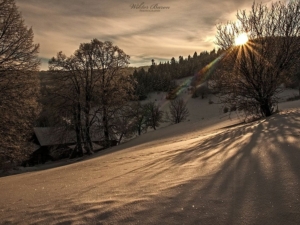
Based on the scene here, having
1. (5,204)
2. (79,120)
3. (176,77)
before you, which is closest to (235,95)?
(5,204)

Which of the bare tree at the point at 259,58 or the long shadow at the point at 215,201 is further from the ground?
the bare tree at the point at 259,58

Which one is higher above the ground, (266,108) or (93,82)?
(93,82)

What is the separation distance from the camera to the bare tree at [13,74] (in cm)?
1159

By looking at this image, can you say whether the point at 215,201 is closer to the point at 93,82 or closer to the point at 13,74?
the point at 13,74

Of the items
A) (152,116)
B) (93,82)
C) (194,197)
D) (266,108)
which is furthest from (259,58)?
(152,116)

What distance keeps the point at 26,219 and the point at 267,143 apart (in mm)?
4539

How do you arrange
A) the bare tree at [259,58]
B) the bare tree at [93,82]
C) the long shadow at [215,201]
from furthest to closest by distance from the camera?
the bare tree at [93,82], the bare tree at [259,58], the long shadow at [215,201]

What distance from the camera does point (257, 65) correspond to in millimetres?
10922

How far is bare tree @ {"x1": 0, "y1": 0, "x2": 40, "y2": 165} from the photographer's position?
11587 millimetres

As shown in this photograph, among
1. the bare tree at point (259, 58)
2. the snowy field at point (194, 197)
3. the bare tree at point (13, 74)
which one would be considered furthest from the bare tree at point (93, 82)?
the snowy field at point (194, 197)

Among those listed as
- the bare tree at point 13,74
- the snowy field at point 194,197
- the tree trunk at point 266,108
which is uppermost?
the bare tree at point 13,74

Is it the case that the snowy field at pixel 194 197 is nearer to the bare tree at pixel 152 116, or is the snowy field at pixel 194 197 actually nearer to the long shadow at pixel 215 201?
the long shadow at pixel 215 201

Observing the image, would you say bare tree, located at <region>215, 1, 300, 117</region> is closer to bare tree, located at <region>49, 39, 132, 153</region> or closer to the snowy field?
the snowy field

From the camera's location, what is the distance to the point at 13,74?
39.5 ft
